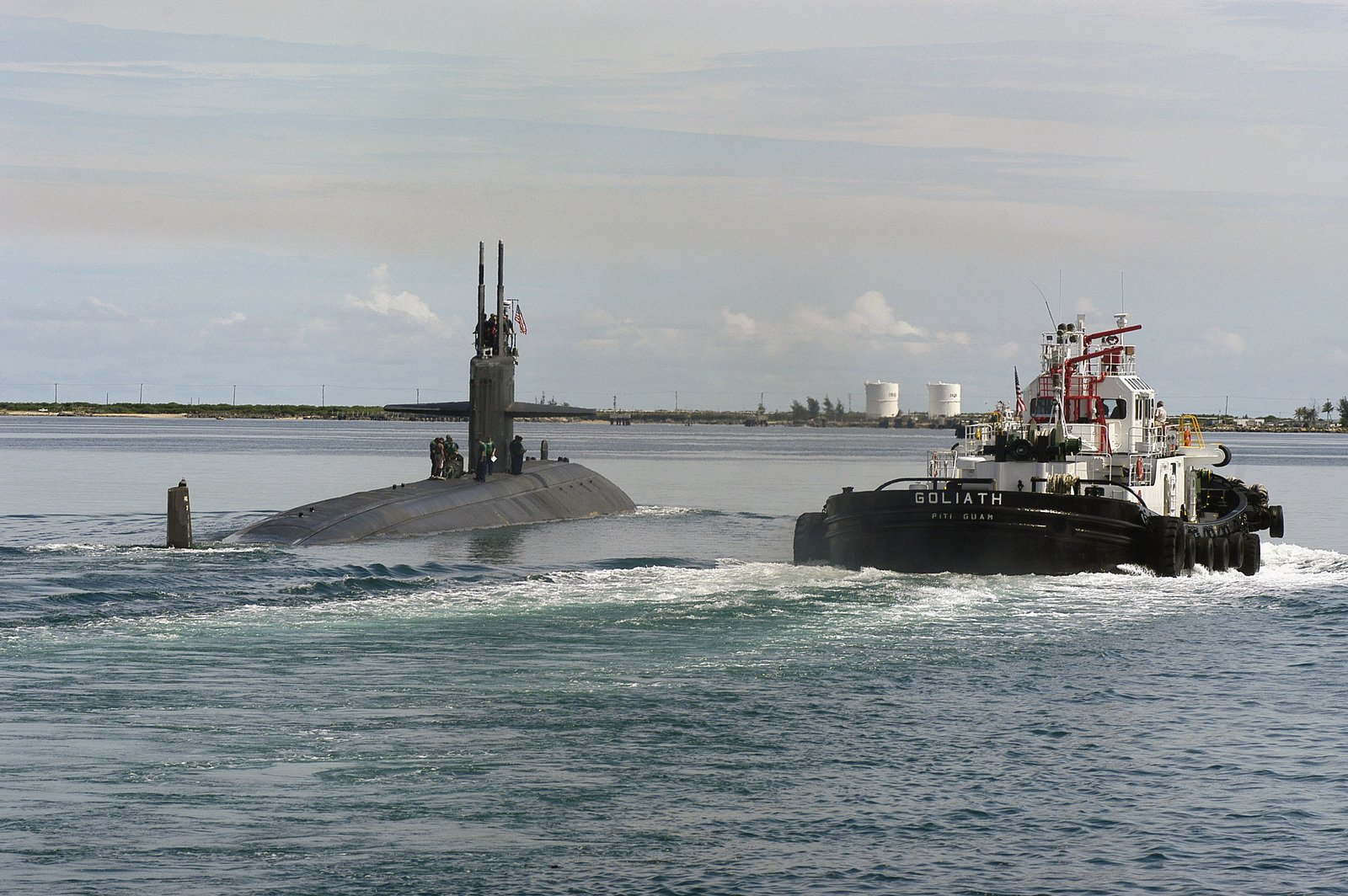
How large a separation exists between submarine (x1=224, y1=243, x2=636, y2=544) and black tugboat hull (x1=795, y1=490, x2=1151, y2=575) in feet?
30.7

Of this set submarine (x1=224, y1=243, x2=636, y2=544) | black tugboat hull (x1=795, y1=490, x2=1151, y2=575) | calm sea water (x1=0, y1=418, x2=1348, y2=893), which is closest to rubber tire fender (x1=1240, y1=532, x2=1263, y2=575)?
calm sea water (x1=0, y1=418, x2=1348, y2=893)

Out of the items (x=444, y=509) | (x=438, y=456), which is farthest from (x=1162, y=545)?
(x=438, y=456)

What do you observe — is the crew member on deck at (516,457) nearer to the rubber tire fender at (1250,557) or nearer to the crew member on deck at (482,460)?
the crew member on deck at (482,460)

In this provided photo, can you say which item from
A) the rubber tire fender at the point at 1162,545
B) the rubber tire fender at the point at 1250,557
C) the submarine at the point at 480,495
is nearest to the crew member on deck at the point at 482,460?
the submarine at the point at 480,495

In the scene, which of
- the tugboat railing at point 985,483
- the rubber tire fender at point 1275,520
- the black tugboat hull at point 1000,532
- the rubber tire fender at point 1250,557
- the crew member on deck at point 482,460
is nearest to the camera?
the black tugboat hull at point 1000,532

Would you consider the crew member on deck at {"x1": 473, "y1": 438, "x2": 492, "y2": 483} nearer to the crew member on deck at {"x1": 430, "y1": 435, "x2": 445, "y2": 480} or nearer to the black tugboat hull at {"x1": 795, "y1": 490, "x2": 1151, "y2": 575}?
the crew member on deck at {"x1": 430, "y1": 435, "x2": 445, "y2": 480}

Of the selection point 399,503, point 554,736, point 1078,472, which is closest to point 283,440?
point 399,503

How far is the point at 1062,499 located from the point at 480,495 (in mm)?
13456

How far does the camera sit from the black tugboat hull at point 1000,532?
22.5 m

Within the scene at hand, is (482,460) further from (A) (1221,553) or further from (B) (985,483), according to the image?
(A) (1221,553)

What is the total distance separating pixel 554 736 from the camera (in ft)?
38.3

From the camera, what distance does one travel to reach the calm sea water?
884 cm

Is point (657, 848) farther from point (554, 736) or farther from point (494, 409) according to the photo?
point (494, 409)

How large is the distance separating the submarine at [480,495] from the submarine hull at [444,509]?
0.07 feet
